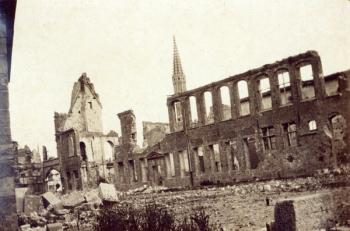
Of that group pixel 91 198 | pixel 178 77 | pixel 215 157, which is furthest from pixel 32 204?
pixel 178 77

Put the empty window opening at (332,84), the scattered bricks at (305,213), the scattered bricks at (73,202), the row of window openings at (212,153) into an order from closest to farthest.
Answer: the scattered bricks at (305,213)
the scattered bricks at (73,202)
the row of window openings at (212,153)
the empty window opening at (332,84)

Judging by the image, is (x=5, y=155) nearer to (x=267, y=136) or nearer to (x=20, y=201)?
(x=20, y=201)

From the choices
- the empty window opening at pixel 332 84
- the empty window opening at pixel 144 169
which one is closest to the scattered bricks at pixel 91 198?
the empty window opening at pixel 144 169

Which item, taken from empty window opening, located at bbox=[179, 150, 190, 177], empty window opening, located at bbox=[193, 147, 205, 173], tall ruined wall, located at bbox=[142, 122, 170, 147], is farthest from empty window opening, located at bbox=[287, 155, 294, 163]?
tall ruined wall, located at bbox=[142, 122, 170, 147]

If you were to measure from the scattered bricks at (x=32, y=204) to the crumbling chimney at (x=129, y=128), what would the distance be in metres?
14.6

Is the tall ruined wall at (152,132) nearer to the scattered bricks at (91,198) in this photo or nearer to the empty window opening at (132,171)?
the empty window opening at (132,171)

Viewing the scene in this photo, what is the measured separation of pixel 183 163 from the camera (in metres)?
28.1

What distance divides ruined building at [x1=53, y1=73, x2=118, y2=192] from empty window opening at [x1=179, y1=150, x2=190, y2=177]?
11645mm

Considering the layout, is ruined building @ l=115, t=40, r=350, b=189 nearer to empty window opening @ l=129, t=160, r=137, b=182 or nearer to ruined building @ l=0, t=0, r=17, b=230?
empty window opening @ l=129, t=160, r=137, b=182

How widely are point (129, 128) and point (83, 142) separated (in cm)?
1104

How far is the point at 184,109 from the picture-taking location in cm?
2809

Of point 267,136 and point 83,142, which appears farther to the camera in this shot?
point 83,142

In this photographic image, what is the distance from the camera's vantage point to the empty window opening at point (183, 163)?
27.7 m

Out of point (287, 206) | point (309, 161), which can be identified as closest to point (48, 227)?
point (287, 206)
